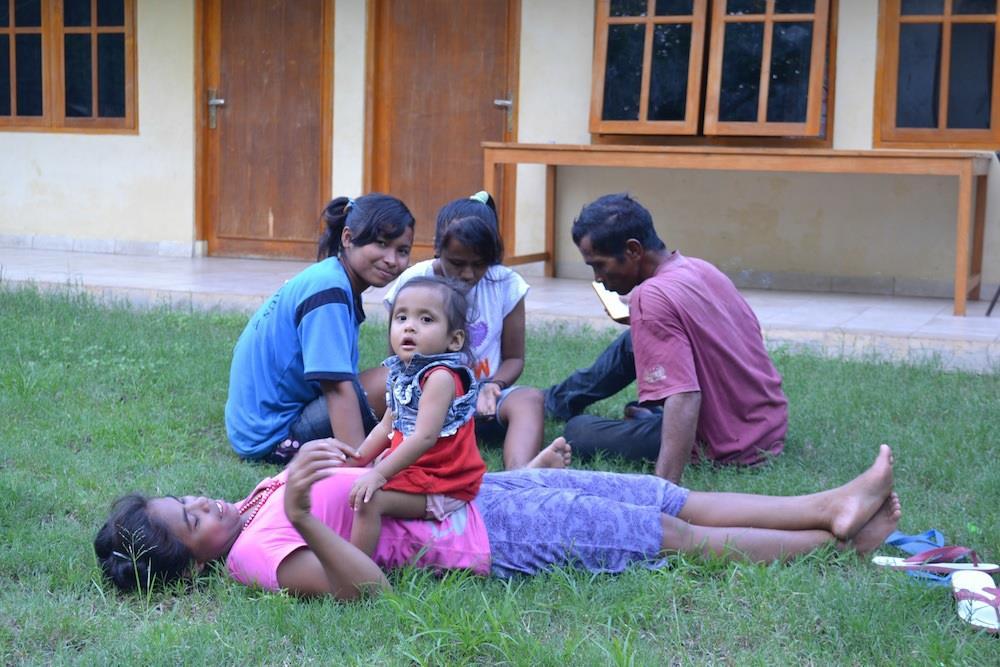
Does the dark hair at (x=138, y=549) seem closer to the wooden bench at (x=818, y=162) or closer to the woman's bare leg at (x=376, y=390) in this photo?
the woman's bare leg at (x=376, y=390)

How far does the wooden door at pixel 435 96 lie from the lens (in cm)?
949

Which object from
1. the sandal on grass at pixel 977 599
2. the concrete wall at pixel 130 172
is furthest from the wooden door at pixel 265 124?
the sandal on grass at pixel 977 599

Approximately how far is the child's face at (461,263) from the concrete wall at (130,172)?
6.84 m

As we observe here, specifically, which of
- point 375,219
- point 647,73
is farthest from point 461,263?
point 647,73

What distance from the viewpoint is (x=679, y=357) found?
12.5 ft

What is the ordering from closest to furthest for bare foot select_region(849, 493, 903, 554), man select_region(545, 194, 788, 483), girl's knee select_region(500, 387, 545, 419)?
bare foot select_region(849, 493, 903, 554) → man select_region(545, 194, 788, 483) → girl's knee select_region(500, 387, 545, 419)

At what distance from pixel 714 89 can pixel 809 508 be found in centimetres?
561

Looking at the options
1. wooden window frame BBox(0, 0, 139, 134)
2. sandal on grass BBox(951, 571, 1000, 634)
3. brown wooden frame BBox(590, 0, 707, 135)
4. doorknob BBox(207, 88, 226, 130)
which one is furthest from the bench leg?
wooden window frame BBox(0, 0, 139, 134)

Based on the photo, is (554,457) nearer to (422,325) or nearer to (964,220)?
(422,325)

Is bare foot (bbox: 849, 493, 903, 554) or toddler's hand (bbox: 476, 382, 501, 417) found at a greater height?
toddler's hand (bbox: 476, 382, 501, 417)

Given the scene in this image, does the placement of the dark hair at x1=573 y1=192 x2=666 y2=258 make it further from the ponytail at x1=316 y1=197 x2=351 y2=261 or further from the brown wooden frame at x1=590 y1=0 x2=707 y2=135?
the brown wooden frame at x1=590 y1=0 x2=707 y2=135

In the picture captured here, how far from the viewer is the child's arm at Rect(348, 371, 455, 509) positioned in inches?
115

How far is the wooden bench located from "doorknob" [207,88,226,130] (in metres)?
3.08

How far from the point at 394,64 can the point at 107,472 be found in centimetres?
637
